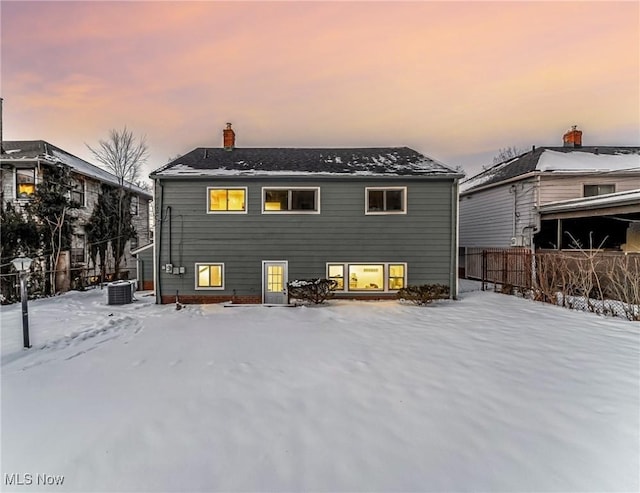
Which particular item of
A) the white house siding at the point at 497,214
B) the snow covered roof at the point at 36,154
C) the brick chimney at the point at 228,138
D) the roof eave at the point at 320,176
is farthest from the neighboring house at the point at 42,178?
the white house siding at the point at 497,214

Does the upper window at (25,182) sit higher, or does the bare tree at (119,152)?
the bare tree at (119,152)

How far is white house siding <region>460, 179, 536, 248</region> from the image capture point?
1349cm

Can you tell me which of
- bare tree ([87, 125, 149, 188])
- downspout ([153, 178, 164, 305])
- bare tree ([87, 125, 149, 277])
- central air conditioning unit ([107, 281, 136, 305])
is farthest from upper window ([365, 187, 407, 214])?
bare tree ([87, 125, 149, 188])

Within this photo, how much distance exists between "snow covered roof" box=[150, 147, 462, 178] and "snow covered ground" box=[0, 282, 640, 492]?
20.0ft

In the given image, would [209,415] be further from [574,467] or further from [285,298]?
[285,298]

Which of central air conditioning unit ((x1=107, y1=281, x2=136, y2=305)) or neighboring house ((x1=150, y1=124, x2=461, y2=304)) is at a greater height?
neighboring house ((x1=150, y1=124, x2=461, y2=304))

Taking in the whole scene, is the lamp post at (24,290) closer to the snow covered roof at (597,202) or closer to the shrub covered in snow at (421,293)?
the shrub covered in snow at (421,293)

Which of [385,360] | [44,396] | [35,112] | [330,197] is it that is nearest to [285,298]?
[330,197]

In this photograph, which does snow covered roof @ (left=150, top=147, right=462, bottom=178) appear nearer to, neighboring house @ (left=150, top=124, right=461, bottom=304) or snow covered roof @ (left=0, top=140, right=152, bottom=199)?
neighboring house @ (left=150, top=124, right=461, bottom=304)

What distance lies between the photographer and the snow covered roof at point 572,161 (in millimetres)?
13234

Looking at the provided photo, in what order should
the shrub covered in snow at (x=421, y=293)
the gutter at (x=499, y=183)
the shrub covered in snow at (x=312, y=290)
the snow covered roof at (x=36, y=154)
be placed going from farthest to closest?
the gutter at (x=499, y=183), the snow covered roof at (x=36, y=154), the shrub covered in snow at (x=312, y=290), the shrub covered in snow at (x=421, y=293)

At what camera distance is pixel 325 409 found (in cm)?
373

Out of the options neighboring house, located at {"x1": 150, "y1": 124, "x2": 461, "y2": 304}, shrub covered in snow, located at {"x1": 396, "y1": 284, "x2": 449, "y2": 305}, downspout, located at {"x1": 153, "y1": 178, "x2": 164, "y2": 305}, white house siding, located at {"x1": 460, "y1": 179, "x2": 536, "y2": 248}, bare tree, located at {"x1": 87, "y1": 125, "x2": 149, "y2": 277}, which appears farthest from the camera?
bare tree, located at {"x1": 87, "y1": 125, "x2": 149, "y2": 277}

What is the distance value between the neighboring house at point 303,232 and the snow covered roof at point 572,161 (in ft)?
18.6
